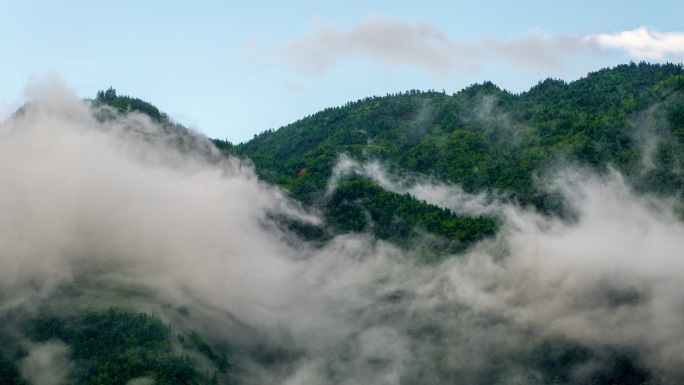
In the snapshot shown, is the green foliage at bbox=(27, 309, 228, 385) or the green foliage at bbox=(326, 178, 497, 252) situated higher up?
the green foliage at bbox=(326, 178, 497, 252)

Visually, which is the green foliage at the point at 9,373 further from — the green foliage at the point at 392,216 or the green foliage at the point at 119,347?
the green foliage at the point at 392,216

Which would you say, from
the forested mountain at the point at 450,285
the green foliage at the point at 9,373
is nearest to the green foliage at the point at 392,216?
the forested mountain at the point at 450,285

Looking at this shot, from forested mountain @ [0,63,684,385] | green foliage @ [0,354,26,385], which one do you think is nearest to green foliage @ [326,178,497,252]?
forested mountain @ [0,63,684,385]


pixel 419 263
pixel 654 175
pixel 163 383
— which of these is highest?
pixel 654 175

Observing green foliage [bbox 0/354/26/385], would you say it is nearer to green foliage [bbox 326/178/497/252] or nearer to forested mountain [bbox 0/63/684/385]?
forested mountain [bbox 0/63/684/385]

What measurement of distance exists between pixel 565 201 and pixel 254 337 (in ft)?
217

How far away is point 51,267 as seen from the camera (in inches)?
6624

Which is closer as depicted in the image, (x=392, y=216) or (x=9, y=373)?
(x=9, y=373)

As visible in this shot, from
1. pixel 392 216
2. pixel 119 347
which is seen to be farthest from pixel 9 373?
pixel 392 216

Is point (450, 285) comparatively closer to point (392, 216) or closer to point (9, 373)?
point (392, 216)

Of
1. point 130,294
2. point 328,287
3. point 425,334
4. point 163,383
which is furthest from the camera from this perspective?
point 328,287

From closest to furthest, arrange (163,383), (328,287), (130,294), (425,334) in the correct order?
(163,383) → (130,294) → (425,334) → (328,287)

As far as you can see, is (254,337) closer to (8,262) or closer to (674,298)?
(8,262)

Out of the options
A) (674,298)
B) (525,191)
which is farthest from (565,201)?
(674,298)
